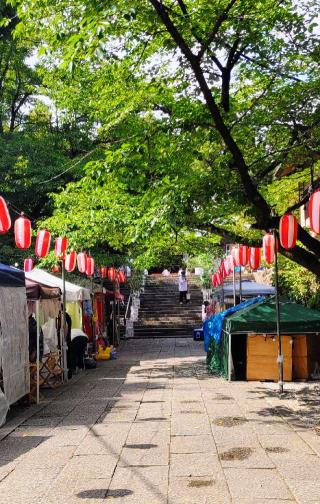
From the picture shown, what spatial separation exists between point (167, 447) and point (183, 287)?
2790 cm

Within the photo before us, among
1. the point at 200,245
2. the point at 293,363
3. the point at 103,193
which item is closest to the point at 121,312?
the point at 200,245

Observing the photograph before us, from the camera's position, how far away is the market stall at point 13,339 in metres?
9.72

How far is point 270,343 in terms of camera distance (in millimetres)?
14164

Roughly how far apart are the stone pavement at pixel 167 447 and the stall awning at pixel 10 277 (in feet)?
8.10

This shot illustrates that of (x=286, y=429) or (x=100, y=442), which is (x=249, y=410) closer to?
(x=286, y=429)

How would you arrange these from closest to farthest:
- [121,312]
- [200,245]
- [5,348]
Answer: [5,348], [200,245], [121,312]

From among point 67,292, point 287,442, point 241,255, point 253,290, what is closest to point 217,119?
point 287,442

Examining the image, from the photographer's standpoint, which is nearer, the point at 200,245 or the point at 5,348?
the point at 5,348

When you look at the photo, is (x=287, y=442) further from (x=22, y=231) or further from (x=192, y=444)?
(x=22, y=231)

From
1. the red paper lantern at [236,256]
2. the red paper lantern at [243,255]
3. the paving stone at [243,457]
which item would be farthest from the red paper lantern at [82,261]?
the paving stone at [243,457]

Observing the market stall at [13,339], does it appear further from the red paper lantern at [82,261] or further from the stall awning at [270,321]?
the red paper lantern at [82,261]

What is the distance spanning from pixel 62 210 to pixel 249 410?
1096 cm

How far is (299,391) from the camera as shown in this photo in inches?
492

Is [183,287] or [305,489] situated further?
[183,287]
